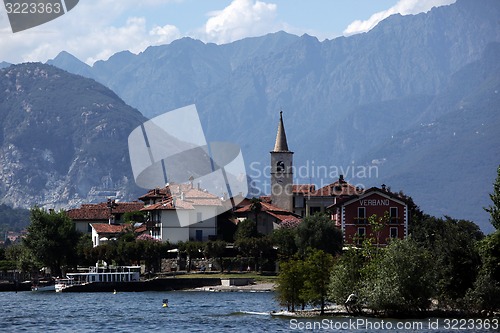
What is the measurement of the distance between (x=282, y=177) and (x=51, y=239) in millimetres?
44426

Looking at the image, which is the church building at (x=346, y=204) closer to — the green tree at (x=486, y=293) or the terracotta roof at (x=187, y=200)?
the terracotta roof at (x=187, y=200)

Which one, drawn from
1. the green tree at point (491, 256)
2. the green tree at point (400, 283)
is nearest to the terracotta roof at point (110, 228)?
the green tree at point (491, 256)

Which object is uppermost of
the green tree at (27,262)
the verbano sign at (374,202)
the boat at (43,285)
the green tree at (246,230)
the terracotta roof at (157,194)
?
the terracotta roof at (157,194)

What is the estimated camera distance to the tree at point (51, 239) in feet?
444

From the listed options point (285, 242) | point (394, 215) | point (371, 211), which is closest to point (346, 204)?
point (371, 211)

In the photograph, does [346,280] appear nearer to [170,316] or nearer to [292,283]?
[292,283]

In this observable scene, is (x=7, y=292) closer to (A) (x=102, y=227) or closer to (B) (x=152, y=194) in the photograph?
(A) (x=102, y=227)

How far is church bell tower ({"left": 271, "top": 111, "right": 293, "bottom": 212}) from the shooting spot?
545ft

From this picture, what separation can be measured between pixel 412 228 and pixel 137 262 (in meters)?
31.7

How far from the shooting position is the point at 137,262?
136 metres

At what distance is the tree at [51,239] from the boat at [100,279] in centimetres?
641

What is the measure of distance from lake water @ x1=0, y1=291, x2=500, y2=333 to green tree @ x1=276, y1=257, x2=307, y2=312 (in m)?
1.70

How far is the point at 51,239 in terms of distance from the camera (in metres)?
136

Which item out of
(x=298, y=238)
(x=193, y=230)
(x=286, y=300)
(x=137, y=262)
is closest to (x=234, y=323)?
(x=286, y=300)
